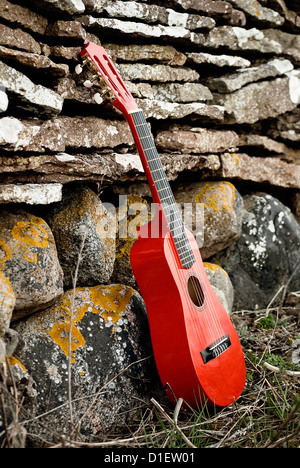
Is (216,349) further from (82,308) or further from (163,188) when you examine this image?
Answer: (163,188)

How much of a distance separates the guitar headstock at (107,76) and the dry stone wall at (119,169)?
8cm

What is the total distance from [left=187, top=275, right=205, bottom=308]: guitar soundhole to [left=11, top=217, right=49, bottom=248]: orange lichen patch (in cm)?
77

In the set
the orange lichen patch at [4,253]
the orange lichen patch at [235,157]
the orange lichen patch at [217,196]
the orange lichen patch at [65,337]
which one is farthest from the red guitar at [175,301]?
the orange lichen patch at [235,157]

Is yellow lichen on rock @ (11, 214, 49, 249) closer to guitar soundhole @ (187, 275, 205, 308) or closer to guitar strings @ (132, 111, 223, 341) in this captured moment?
guitar strings @ (132, 111, 223, 341)

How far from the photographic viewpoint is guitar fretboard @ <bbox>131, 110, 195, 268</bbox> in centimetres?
245

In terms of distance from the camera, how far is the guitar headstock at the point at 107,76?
8.11ft

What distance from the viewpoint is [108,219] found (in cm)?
268

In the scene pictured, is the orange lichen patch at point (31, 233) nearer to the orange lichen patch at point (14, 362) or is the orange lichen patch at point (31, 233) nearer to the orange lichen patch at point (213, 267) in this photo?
the orange lichen patch at point (14, 362)

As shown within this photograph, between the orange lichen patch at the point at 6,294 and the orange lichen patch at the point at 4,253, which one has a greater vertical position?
the orange lichen patch at the point at 4,253

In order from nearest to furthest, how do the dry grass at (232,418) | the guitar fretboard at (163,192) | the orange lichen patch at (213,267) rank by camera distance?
1. the dry grass at (232,418)
2. the guitar fretboard at (163,192)
3. the orange lichen patch at (213,267)

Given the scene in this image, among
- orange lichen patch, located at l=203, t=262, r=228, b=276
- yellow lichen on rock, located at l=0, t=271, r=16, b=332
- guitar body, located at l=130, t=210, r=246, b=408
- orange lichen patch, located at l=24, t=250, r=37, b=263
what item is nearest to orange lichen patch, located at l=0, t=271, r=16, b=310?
yellow lichen on rock, located at l=0, t=271, r=16, b=332

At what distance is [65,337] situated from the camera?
226 centimetres

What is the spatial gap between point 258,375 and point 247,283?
0.97 m

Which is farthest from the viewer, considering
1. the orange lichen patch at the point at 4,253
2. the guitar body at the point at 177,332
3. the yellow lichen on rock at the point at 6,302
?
the guitar body at the point at 177,332
